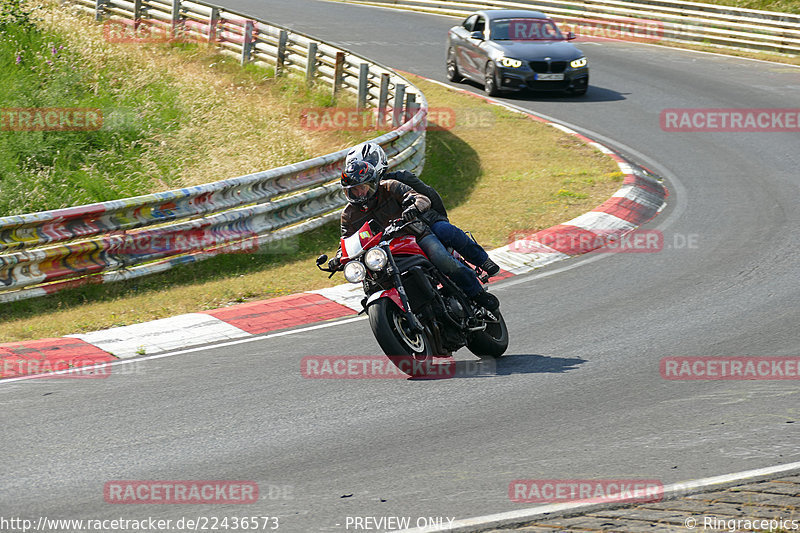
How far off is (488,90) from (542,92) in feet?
4.13

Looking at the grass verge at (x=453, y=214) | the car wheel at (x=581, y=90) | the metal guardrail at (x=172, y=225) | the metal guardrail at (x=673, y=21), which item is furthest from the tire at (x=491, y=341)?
the metal guardrail at (x=673, y=21)

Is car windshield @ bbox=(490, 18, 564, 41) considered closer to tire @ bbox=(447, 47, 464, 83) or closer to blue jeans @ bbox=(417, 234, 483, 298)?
tire @ bbox=(447, 47, 464, 83)

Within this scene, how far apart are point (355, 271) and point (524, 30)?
16249 millimetres

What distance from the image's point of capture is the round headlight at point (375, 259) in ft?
24.2

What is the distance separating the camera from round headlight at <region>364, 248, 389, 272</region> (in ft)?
24.2

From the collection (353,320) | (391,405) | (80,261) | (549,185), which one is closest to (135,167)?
(80,261)

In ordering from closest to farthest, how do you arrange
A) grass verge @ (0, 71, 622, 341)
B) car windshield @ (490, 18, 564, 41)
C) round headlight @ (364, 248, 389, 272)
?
round headlight @ (364, 248, 389, 272)
grass verge @ (0, 71, 622, 341)
car windshield @ (490, 18, 564, 41)

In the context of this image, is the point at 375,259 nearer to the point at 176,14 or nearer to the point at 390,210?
the point at 390,210

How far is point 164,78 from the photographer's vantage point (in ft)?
71.8

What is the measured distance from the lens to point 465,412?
23.5 ft

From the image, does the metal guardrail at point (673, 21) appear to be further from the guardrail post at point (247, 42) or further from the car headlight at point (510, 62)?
the guardrail post at point (247, 42)

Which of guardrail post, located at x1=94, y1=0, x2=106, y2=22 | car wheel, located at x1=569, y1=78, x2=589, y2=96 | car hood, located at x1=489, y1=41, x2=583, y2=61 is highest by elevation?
car hood, located at x1=489, y1=41, x2=583, y2=61

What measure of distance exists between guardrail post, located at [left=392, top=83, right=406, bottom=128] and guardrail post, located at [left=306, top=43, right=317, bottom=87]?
12.7 ft

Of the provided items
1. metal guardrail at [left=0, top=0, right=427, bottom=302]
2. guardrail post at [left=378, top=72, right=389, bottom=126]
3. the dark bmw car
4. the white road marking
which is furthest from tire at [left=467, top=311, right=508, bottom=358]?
the dark bmw car
